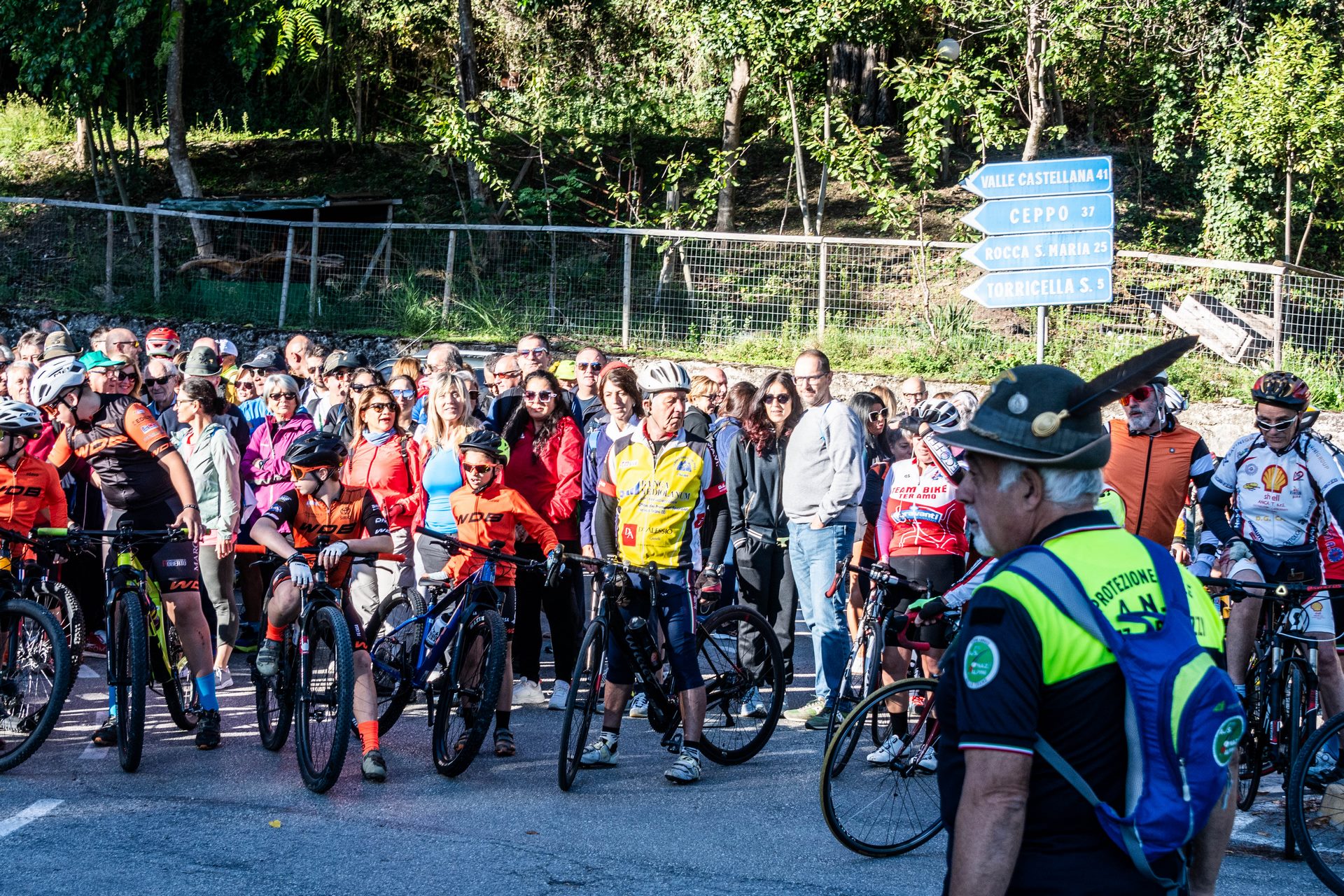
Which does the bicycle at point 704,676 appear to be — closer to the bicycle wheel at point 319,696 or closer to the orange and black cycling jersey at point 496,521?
the orange and black cycling jersey at point 496,521

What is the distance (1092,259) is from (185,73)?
2015 centimetres

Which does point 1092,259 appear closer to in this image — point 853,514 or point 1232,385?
point 853,514

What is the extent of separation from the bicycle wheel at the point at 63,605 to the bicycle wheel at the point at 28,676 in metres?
0.27

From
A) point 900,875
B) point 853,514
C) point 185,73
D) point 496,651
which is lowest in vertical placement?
point 900,875

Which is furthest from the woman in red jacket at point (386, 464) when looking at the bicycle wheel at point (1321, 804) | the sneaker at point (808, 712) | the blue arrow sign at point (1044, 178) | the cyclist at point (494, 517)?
the bicycle wheel at point (1321, 804)

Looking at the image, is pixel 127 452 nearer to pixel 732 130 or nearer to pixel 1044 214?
pixel 1044 214

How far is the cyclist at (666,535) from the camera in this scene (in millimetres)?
6703

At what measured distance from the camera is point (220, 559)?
8.67 metres

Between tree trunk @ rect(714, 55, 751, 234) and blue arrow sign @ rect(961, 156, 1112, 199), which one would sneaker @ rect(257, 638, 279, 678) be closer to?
blue arrow sign @ rect(961, 156, 1112, 199)

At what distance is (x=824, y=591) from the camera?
7918mm

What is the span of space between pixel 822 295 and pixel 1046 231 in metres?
7.19

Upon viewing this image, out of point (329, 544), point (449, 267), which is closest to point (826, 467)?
point (329, 544)

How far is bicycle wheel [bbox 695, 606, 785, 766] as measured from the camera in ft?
23.7

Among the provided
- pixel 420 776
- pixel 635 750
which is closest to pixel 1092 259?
pixel 635 750
